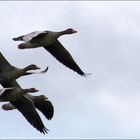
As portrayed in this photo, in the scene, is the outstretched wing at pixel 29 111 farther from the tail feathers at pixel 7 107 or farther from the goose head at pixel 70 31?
the goose head at pixel 70 31

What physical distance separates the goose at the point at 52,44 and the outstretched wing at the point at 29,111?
9.19 feet

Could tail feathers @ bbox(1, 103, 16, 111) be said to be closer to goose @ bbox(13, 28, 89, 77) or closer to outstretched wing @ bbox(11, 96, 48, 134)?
outstretched wing @ bbox(11, 96, 48, 134)

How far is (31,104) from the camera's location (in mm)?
52562

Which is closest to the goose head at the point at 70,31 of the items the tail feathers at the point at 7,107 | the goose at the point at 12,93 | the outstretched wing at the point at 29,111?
the goose at the point at 12,93

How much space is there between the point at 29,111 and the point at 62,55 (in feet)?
12.9

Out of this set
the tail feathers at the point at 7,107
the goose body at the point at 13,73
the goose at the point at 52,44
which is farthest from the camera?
Result: the tail feathers at the point at 7,107

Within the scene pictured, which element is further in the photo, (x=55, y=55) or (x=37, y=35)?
(x=55, y=55)

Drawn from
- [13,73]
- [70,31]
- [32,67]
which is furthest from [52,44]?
[13,73]

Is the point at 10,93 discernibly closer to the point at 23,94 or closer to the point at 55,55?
the point at 23,94

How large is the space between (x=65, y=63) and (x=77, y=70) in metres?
0.93

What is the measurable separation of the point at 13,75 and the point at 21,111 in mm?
1690

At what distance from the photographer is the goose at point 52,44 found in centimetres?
5047

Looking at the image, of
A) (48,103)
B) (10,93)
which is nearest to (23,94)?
(10,93)

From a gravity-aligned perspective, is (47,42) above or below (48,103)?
above
